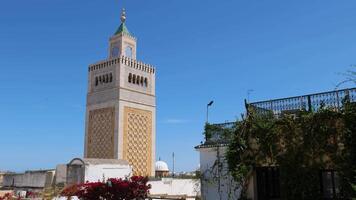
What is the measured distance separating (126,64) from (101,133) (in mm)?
5559

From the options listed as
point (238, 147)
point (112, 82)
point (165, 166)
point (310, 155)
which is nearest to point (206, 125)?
point (238, 147)

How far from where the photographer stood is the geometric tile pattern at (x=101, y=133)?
101ft

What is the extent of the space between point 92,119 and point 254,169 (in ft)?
69.6

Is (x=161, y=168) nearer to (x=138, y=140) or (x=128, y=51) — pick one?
(x=138, y=140)

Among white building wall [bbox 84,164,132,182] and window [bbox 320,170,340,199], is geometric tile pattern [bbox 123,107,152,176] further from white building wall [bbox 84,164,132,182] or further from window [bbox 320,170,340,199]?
window [bbox 320,170,340,199]

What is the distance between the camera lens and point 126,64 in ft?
104

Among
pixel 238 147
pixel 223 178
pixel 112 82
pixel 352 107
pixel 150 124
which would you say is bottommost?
pixel 223 178

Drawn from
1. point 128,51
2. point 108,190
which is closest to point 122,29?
point 128,51

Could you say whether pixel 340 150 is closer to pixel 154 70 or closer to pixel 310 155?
pixel 310 155

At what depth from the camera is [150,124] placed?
33.3 m

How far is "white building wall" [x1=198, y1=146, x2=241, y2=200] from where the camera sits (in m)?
13.7

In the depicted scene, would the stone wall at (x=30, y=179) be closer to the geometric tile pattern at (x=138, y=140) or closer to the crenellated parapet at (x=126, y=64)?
the geometric tile pattern at (x=138, y=140)

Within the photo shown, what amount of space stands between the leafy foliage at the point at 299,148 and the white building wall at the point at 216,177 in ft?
1.35

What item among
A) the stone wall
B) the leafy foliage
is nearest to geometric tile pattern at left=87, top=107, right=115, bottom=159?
the stone wall
